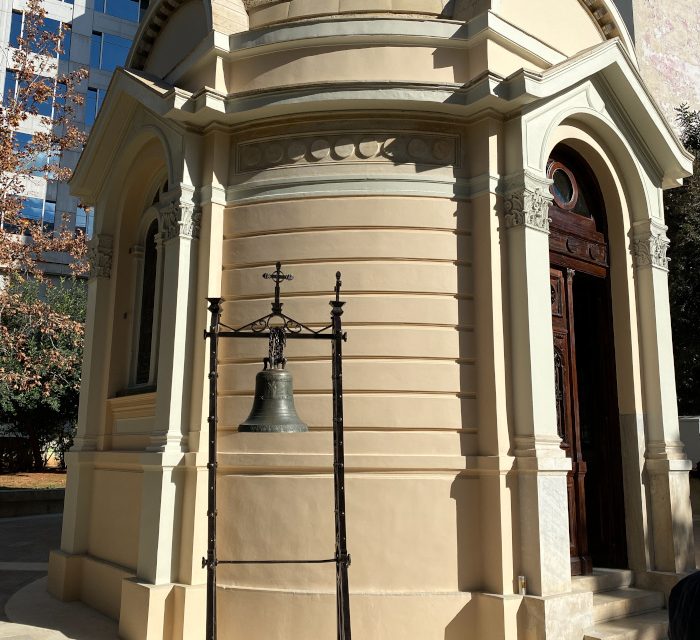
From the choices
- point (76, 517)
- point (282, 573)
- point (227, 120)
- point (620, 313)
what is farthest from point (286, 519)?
point (620, 313)

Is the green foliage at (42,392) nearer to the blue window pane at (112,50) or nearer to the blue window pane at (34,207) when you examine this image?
the blue window pane at (34,207)

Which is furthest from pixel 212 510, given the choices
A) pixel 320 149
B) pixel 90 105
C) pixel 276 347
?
pixel 90 105

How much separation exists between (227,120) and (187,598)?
535 cm

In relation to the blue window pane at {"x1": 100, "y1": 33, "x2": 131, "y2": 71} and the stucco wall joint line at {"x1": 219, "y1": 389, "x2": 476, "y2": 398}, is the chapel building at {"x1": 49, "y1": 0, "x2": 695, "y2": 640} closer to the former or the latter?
the stucco wall joint line at {"x1": 219, "y1": 389, "x2": 476, "y2": 398}

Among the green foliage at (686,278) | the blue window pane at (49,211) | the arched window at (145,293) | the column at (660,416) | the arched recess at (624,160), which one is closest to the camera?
the column at (660,416)

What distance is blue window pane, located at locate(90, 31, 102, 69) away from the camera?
36.0m

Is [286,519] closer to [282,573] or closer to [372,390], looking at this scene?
[282,573]

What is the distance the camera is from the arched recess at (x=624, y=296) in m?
9.29

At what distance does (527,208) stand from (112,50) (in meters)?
34.3

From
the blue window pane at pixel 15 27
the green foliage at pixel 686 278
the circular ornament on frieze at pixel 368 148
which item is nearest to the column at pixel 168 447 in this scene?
the circular ornament on frieze at pixel 368 148

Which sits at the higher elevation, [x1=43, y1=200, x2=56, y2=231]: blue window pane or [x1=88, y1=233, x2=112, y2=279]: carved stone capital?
[x1=43, y1=200, x2=56, y2=231]: blue window pane

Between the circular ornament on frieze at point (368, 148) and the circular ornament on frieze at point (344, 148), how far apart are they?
0.09m

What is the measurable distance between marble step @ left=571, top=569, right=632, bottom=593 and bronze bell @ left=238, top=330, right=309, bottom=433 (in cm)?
446

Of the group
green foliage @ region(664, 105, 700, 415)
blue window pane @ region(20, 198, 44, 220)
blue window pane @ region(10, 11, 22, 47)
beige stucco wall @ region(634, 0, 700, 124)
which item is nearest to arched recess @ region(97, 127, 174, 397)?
green foliage @ region(664, 105, 700, 415)
